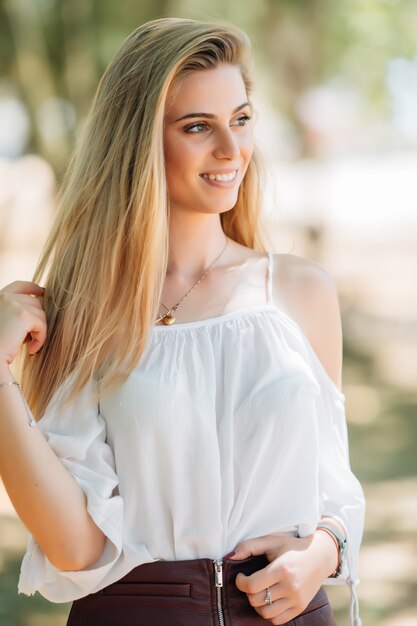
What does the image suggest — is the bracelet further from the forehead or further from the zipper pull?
the forehead

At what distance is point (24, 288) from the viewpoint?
2.56m

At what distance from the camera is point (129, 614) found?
7.61ft

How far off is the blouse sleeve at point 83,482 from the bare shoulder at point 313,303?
0.54 metres

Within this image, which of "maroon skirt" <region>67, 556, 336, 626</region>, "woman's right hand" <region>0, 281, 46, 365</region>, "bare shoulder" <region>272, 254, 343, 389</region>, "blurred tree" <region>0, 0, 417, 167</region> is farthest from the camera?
"blurred tree" <region>0, 0, 417, 167</region>

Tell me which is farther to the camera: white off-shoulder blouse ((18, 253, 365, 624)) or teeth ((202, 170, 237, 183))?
teeth ((202, 170, 237, 183))

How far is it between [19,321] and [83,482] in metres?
0.40

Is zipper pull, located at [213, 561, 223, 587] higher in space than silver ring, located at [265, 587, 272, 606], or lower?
higher

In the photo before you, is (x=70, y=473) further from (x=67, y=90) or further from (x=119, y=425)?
(x=67, y=90)

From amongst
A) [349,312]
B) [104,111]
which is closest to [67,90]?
[349,312]

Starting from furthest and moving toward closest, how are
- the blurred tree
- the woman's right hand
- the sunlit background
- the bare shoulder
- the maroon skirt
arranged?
the blurred tree < the sunlit background < the bare shoulder < the woman's right hand < the maroon skirt

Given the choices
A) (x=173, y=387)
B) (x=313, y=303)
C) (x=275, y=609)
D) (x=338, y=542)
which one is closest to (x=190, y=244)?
(x=313, y=303)

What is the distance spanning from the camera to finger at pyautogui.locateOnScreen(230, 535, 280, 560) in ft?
7.63

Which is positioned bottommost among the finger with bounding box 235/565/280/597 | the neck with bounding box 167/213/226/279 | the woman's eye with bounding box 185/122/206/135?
the finger with bounding box 235/565/280/597

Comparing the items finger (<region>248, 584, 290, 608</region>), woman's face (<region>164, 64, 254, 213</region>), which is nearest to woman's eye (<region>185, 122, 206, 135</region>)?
woman's face (<region>164, 64, 254, 213</region>)
